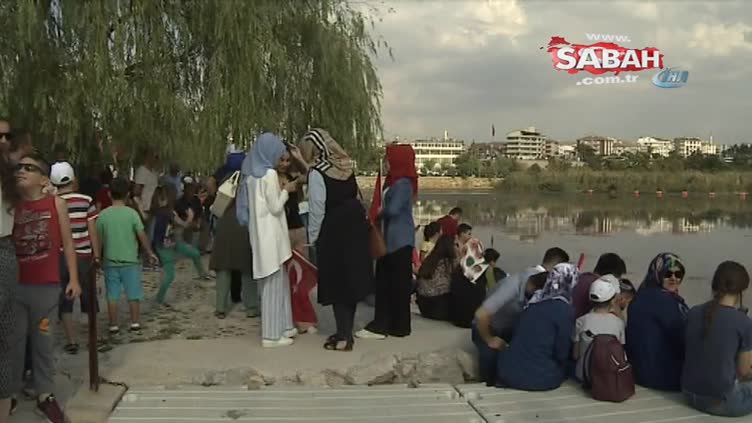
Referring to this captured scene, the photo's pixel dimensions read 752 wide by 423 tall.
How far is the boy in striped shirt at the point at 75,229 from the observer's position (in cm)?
534

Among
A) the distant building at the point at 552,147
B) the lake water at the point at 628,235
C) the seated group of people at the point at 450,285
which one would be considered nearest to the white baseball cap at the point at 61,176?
the seated group of people at the point at 450,285

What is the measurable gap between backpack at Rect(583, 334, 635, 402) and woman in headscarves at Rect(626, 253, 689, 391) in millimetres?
Result: 292

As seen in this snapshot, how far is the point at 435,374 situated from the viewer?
519cm

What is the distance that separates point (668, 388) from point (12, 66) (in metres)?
9.54

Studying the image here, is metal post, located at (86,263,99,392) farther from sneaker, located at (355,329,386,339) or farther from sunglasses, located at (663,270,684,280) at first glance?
sunglasses, located at (663,270,684,280)

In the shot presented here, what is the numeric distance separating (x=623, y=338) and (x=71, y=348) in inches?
150

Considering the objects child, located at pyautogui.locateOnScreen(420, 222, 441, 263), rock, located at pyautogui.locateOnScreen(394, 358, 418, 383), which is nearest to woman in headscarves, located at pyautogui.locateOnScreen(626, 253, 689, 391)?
rock, located at pyautogui.locateOnScreen(394, 358, 418, 383)

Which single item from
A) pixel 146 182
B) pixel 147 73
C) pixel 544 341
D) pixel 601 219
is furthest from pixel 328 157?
pixel 601 219

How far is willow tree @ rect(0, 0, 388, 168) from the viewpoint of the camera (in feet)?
34.6

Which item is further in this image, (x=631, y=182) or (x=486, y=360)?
(x=631, y=182)

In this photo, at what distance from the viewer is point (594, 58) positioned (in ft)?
79.3

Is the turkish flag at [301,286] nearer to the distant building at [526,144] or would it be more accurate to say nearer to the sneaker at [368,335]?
the sneaker at [368,335]

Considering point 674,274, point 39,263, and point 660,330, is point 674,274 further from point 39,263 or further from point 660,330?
point 39,263

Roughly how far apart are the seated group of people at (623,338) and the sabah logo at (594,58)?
64.1 ft
